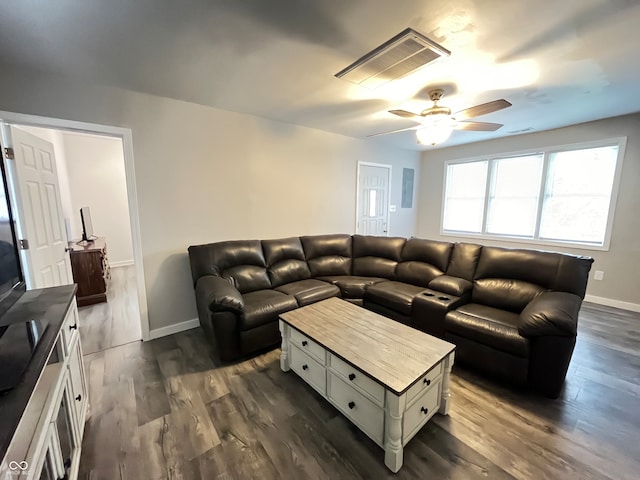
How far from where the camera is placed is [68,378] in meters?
1.35

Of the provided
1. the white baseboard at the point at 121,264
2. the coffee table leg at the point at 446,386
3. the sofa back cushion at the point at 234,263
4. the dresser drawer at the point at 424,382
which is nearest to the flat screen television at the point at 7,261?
the sofa back cushion at the point at 234,263

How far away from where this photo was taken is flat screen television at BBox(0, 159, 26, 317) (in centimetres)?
146

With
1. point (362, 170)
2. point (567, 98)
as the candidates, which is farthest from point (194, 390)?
point (567, 98)

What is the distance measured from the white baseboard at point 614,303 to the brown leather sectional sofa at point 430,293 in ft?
7.22

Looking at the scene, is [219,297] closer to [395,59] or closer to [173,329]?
[173,329]

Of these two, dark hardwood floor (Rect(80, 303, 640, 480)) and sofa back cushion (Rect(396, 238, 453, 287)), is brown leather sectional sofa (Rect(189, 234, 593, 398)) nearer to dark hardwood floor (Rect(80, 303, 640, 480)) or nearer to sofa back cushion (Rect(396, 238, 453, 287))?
sofa back cushion (Rect(396, 238, 453, 287))

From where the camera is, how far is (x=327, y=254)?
3764mm

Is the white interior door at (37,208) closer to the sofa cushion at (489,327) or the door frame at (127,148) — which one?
the door frame at (127,148)

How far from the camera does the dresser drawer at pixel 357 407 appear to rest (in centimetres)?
150

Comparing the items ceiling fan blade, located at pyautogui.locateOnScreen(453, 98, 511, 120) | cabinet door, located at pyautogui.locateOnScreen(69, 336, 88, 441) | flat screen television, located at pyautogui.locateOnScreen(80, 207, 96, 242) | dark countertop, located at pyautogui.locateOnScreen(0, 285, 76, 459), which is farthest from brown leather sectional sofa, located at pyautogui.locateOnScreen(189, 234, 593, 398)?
flat screen television, located at pyautogui.locateOnScreen(80, 207, 96, 242)

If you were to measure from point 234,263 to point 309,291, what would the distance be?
92 cm

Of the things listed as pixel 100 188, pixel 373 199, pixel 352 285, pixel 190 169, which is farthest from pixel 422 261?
pixel 100 188

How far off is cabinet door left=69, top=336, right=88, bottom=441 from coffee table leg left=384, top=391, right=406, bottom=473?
167 centimetres

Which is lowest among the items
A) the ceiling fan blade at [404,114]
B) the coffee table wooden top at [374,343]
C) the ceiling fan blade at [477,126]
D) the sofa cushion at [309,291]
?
the sofa cushion at [309,291]
